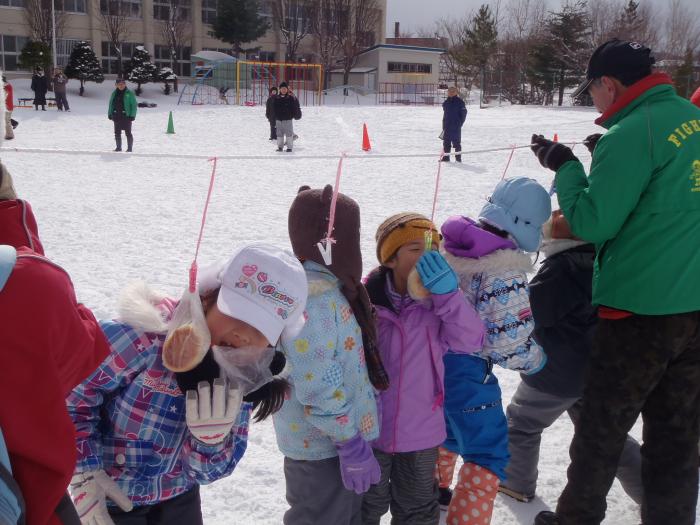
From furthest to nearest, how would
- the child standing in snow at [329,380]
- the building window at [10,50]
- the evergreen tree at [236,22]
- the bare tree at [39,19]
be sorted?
the evergreen tree at [236,22] < the building window at [10,50] < the bare tree at [39,19] < the child standing in snow at [329,380]

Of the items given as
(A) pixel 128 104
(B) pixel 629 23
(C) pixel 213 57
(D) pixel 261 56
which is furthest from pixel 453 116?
(D) pixel 261 56

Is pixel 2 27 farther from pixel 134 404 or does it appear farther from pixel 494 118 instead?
pixel 134 404

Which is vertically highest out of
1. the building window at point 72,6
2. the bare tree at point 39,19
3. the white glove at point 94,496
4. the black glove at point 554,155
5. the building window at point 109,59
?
the building window at point 72,6

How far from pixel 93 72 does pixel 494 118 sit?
871 inches

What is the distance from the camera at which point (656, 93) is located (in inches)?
89.0

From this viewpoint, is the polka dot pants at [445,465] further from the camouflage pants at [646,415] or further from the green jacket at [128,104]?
the green jacket at [128,104]

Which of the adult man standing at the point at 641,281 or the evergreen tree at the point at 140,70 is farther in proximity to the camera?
the evergreen tree at the point at 140,70

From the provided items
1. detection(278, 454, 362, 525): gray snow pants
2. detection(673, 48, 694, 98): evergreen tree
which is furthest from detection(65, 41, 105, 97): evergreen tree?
detection(278, 454, 362, 525): gray snow pants

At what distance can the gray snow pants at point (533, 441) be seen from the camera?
2787 millimetres

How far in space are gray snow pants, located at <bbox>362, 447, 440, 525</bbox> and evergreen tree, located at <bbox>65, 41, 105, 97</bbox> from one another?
35550mm

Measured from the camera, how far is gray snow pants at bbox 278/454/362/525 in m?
2.21

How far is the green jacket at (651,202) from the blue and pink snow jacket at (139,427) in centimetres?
139

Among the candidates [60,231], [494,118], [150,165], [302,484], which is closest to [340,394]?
[302,484]

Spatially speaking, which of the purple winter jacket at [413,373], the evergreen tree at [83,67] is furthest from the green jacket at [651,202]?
the evergreen tree at [83,67]
